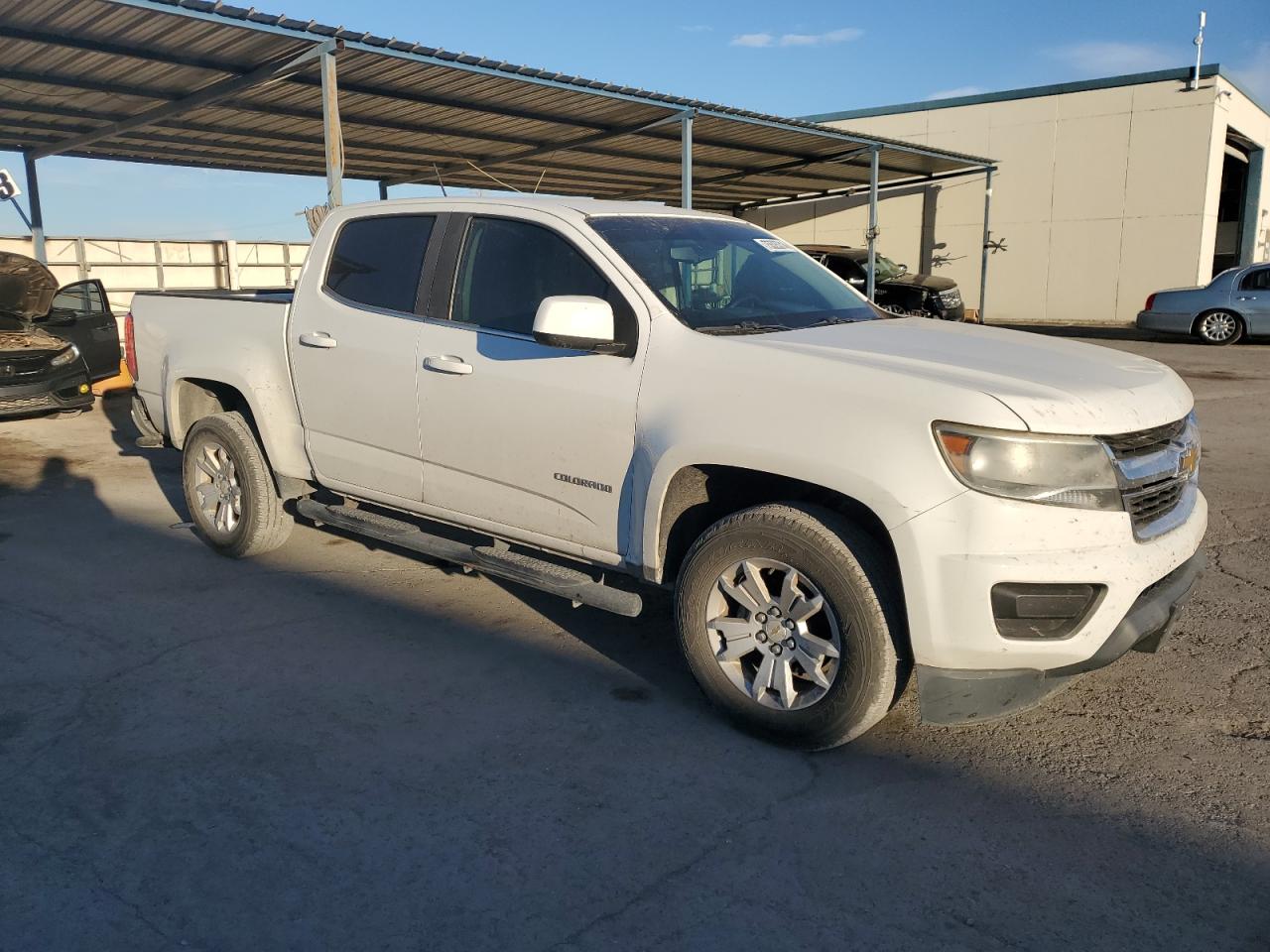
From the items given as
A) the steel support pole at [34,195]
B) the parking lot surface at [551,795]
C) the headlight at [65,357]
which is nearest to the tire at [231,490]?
the parking lot surface at [551,795]

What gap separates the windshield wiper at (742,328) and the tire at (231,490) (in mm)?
2943

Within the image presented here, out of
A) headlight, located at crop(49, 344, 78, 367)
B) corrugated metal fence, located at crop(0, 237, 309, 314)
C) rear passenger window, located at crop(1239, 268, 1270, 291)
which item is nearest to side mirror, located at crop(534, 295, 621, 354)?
headlight, located at crop(49, 344, 78, 367)

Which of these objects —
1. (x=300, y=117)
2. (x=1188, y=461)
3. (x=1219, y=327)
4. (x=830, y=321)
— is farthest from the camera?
(x=1219, y=327)

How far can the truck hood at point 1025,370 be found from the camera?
9.95 ft

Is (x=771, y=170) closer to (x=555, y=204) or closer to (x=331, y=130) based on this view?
(x=331, y=130)

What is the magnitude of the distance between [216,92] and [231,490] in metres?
8.14

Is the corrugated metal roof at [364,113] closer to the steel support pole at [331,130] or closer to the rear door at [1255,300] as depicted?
the steel support pole at [331,130]

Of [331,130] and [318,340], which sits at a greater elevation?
[331,130]

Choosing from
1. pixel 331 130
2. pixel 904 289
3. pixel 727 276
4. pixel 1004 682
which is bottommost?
pixel 1004 682

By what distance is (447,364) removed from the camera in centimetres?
432

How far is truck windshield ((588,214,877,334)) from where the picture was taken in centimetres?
396

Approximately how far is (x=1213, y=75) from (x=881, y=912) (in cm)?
2542

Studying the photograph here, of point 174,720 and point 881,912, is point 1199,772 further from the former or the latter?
point 174,720

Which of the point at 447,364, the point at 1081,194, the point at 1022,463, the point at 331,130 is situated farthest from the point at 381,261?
the point at 1081,194
